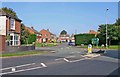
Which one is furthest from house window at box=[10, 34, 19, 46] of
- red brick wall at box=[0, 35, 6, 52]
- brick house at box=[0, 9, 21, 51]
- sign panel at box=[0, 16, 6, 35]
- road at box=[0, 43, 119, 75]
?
road at box=[0, 43, 119, 75]

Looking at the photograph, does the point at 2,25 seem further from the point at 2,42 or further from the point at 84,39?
the point at 84,39

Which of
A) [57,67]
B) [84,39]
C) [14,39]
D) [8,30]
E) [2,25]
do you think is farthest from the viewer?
[84,39]

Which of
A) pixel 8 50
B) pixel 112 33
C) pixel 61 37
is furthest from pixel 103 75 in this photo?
pixel 61 37

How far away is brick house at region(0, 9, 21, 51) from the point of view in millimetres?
36787

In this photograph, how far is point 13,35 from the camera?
43219mm

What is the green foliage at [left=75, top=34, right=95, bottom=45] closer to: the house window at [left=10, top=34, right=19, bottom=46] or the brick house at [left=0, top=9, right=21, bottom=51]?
the brick house at [left=0, top=9, right=21, bottom=51]

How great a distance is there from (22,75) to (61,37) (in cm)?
17567

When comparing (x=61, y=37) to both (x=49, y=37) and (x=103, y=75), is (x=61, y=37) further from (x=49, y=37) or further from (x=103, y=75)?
(x=103, y=75)

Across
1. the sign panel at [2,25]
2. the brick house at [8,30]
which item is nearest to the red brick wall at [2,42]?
the brick house at [8,30]

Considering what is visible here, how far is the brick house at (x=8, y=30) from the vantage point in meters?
36.8

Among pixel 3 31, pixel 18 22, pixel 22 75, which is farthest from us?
pixel 18 22

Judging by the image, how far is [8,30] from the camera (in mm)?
41719

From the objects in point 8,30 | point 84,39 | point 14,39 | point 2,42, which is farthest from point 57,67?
point 84,39

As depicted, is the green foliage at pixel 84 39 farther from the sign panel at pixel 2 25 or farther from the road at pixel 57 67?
the road at pixel 57 67
